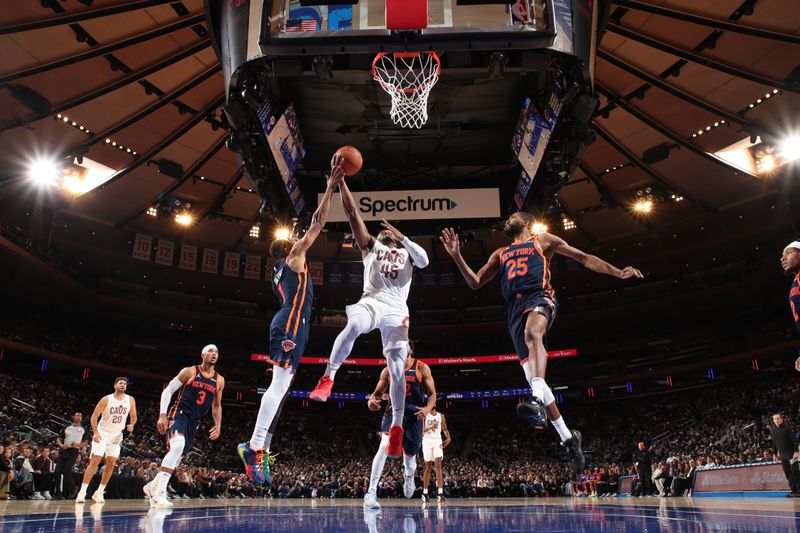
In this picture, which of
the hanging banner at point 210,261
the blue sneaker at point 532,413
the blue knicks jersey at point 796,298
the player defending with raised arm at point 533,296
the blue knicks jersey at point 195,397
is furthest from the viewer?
the hanging banner at point 210,261

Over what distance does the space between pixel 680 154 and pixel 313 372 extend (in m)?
24.5

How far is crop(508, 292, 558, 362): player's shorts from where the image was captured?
5734mm

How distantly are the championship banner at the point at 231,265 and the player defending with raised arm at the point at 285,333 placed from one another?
23.8m

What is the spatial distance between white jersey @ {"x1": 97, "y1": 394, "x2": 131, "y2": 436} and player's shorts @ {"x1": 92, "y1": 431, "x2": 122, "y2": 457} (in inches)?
2.0

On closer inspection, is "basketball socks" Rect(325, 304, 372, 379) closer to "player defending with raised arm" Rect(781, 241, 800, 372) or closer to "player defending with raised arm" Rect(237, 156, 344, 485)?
"player defending with raised arm" Rect(237, 156, 344, 485)

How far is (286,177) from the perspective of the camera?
36.4 ft

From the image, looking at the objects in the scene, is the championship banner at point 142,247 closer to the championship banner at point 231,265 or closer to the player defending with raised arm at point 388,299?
the championship banner at point 231,265

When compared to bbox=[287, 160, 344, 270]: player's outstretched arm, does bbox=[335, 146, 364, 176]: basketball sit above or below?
above

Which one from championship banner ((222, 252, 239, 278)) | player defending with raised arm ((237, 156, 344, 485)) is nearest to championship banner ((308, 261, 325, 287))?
championship banner ((222, 252, 239, 278))

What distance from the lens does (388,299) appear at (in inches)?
246

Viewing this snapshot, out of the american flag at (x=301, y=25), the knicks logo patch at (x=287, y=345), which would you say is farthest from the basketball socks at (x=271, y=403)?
the american flag at (x=301, y=25)

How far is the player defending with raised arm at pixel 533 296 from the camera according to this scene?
5391mm

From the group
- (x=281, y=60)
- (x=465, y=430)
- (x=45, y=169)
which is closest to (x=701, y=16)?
(x=281, y=60)

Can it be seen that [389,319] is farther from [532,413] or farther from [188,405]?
[188,405]
